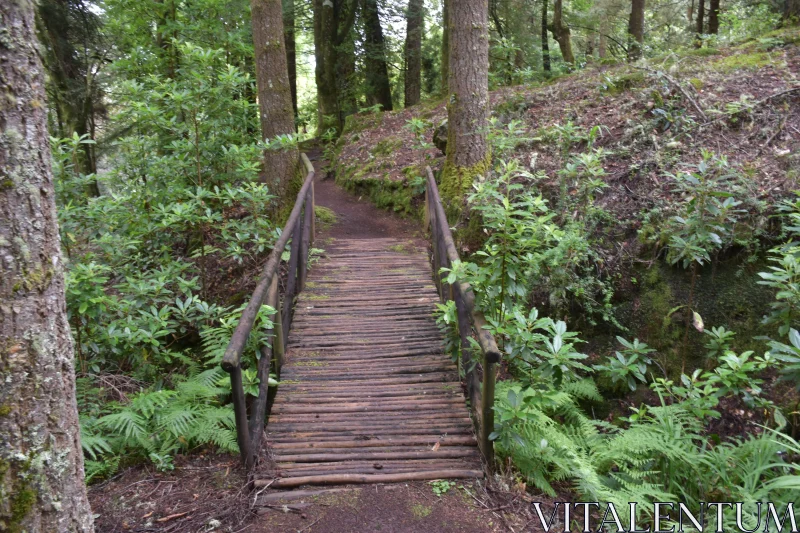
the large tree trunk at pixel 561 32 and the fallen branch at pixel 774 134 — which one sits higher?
the large tree trunk at pixel 561 32

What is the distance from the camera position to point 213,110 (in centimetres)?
719

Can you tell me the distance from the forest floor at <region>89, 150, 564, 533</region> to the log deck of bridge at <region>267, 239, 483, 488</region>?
15 centimetres

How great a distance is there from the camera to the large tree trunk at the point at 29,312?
6.25 feet

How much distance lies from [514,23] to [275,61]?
10388 mm

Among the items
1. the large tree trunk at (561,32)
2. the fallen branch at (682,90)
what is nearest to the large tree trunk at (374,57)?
the large tree trunk at (561,32)

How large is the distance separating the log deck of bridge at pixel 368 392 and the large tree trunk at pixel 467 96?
6.20 feet

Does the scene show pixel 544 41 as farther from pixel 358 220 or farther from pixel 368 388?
pixel 368 388

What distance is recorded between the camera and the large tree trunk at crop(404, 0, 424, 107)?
50.8 ft

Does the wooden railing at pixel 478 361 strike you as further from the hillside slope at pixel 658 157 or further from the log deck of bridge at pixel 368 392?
the hillside slope at pixel 658 157

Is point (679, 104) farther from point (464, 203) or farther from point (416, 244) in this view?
point (416, 244)

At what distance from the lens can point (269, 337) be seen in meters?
4.41

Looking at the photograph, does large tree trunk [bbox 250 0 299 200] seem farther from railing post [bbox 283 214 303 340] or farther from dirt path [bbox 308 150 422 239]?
railing post [bbox 283 214 303 340]

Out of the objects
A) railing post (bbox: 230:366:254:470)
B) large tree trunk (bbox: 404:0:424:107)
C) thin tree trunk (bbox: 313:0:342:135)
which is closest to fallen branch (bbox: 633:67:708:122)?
railing post (bbox: 230:366:254:470)

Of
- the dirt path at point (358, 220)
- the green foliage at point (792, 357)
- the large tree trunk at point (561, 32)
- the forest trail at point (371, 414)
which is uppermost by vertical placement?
the large tree trunk at point (561, 32)
